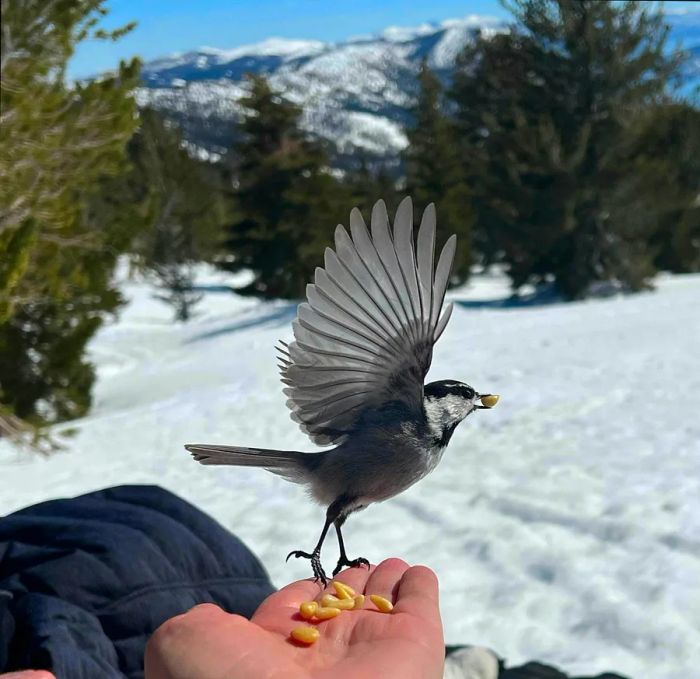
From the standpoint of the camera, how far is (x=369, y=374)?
1.02 m

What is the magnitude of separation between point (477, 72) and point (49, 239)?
20721mm

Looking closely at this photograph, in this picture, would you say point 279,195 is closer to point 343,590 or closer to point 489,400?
point 343,590

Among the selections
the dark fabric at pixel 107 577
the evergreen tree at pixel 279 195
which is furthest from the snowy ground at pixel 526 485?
the evergreen tree at pixel 279 195

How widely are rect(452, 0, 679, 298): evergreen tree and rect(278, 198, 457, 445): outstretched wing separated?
53.5 ft

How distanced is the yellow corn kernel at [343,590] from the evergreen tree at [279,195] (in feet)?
48.5

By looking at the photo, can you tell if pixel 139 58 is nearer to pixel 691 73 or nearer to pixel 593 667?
pixel 593 667

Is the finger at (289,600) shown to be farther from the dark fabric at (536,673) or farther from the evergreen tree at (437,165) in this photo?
the evergreen tree at (437,165)

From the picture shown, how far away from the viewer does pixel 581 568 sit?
4059mm

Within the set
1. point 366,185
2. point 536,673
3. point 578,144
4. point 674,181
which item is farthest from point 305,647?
point 366,185

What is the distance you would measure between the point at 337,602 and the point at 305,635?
8 centimetres

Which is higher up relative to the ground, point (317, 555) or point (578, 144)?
point (578, 144)

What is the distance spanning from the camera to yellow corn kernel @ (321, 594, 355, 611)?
1357 millimetres

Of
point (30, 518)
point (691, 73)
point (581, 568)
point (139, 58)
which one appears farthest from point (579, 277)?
point (30, 518)

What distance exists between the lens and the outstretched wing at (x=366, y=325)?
0.88 metres
